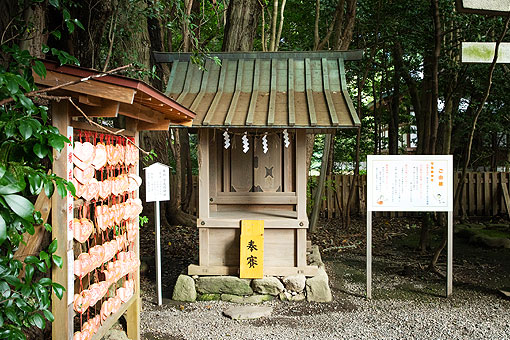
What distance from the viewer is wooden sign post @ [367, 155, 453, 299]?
6.25 m

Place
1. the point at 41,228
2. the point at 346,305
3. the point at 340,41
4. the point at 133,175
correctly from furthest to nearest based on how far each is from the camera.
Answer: the point at 340,41 → the point at 346,305 → the point at 133,175 → the point at 41,228

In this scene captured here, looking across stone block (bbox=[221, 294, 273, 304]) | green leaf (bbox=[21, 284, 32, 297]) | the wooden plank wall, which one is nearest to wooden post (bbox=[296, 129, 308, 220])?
stone block (bbox=[221, 294, 273, 304])

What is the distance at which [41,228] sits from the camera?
2.82 metres

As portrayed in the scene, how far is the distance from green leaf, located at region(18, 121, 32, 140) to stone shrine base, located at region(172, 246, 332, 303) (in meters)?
4.51

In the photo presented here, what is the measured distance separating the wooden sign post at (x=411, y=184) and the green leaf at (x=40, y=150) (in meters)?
4.95

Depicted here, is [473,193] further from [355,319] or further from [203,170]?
[203,170]

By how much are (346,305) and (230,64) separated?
420 cm

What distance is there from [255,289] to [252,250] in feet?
1.95

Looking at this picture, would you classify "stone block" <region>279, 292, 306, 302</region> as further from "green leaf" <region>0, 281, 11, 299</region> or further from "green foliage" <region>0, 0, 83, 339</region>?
"green leaf" <region>0, 281, 11, 299</region>

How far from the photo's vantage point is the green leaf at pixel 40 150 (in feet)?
7.02

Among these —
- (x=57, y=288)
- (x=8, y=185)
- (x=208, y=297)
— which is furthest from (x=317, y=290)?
(x=8, y=185)

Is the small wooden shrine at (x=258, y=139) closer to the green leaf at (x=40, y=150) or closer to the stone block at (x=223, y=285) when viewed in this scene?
the stone block at (x=223, y=285)

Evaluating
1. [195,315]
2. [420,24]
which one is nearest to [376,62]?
[420,24]

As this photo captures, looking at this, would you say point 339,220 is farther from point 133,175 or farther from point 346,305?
point 133,175
